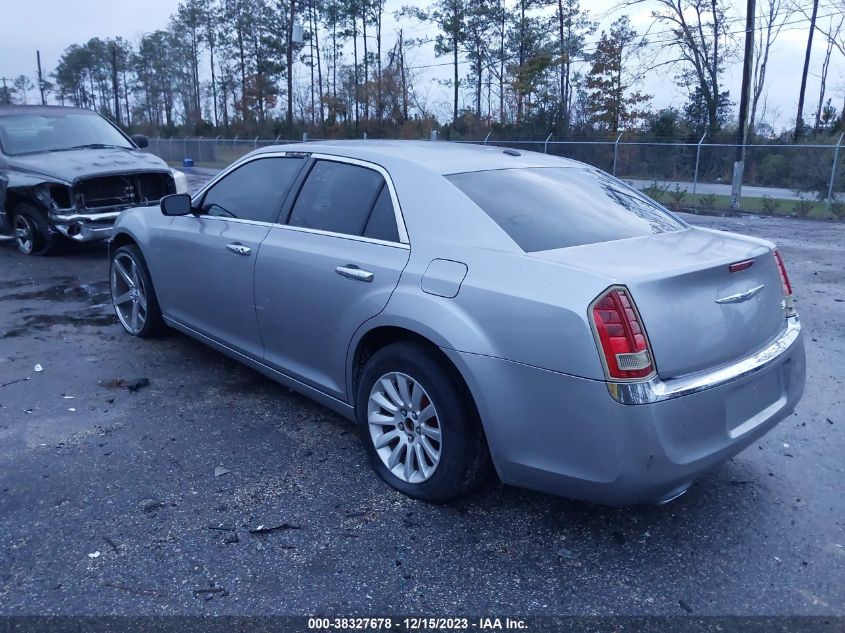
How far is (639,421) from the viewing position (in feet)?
8.63

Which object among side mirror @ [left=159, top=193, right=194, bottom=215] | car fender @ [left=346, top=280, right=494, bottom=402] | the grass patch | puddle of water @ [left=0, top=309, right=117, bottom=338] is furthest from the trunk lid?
the grass patch

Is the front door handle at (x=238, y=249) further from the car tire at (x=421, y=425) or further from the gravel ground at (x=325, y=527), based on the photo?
the car tire at (x=421, y=425)

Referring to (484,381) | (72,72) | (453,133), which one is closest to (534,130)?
(453,133)

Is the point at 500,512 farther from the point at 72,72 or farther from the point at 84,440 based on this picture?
the point at 72,72

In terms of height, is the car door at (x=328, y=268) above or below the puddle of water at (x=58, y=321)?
above

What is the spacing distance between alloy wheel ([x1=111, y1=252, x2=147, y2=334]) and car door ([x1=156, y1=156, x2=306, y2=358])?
57 centimetres

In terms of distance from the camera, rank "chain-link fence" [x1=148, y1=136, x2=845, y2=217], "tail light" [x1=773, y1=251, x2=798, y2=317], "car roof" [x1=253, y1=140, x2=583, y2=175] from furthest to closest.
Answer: "chain-link fence" [x1=148, y1=136, x2=845, y2=217], "car roof" [x1=253, y1=140, x2=583, y2=175], "tail light" [x1=773, y1=251, x2=798, y2=317]

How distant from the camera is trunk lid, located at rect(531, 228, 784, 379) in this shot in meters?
2.75

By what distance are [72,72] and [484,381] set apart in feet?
313

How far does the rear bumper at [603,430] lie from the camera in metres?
2.66

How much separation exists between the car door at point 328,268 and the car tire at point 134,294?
70.6 inches

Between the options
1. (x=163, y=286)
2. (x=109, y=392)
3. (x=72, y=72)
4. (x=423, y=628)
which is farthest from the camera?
(x=72, y=72)

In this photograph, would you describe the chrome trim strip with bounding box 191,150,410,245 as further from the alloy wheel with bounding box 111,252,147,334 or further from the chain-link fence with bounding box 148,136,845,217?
the chain-link fence with bounding box 148,136,845,217

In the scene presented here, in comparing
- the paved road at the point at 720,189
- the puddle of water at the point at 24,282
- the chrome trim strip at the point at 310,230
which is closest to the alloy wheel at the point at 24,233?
the puddle of water at the point at 24,282
